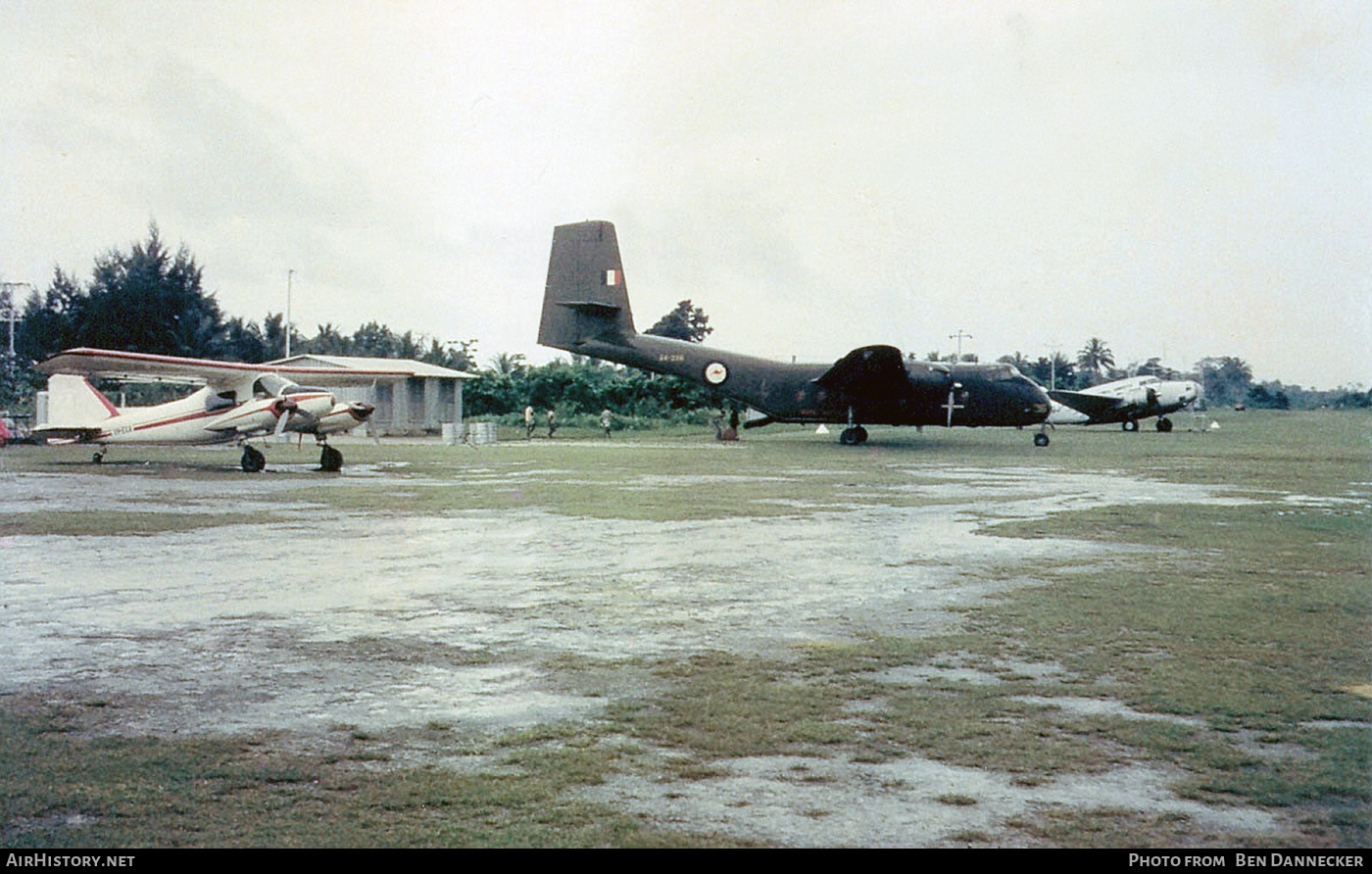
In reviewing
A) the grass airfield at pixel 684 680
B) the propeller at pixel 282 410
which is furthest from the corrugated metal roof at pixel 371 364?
the grass airfield at pixel 684 680

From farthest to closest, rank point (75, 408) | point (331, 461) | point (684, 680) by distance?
point (75, 408), point (331, 461), point (684, 680)

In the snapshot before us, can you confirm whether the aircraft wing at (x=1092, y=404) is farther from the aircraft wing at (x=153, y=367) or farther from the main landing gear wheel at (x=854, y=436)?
the aircraft wing at (x=153, y=367)

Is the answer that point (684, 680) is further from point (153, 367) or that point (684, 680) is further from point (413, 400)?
point (413, 400)

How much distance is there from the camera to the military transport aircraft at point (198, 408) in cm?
2075

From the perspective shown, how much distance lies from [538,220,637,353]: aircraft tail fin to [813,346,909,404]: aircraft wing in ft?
19.2

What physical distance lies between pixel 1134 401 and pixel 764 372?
70.3 ft

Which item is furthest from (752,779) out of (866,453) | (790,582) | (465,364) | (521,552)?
(465,364)

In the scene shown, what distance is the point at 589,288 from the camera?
97.6 ft

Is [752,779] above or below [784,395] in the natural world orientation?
below

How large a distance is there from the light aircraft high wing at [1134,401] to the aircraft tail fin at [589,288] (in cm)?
2272

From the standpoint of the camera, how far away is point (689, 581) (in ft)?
28.1

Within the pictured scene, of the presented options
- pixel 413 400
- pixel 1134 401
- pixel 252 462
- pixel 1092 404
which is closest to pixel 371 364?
pixel 413 400

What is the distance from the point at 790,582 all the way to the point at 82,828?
5775mm

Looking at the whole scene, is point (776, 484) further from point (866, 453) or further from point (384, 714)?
point (384, 714)
